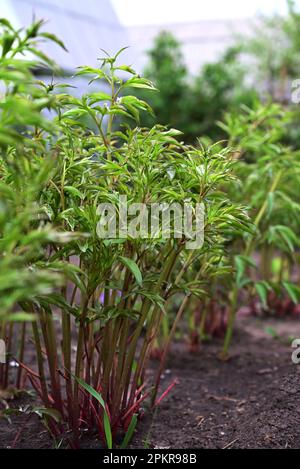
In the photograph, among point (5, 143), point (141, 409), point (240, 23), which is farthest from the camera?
point (240, 23)

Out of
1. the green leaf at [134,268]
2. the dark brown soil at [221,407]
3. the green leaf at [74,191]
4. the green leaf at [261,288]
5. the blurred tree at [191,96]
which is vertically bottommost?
the dark brown soil at [221,407]

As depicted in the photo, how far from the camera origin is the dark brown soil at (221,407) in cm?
251

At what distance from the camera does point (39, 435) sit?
2541mm

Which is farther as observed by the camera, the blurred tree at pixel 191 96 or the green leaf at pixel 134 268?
the blurred tree at pixel 191 96

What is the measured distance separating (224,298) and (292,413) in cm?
131

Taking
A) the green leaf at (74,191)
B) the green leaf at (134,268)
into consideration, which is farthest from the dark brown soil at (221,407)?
the green leaf at (74,191)

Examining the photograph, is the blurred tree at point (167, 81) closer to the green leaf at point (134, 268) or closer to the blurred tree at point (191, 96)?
the blurred tree at point (191, 96)

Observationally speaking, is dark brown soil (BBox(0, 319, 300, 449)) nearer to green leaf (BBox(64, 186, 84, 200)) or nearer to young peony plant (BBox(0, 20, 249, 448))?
young peony plant (BBox(0, 20, 249, 448))

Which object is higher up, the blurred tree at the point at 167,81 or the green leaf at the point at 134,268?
the blurred tree at the point at 167,81

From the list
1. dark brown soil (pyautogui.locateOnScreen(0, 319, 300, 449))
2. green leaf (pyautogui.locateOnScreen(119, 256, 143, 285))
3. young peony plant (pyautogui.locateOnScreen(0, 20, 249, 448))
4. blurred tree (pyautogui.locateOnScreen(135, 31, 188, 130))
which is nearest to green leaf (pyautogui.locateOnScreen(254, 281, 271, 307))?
dark brown soil (pyautogui.locateOnScreen(0, 319, 300, 449))

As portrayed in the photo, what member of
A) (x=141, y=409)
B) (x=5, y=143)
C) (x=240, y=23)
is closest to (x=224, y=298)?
(x=141, y=409)

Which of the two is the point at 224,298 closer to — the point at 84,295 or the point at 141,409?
the point at 141,409

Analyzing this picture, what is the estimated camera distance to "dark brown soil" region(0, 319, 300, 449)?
8.23ft

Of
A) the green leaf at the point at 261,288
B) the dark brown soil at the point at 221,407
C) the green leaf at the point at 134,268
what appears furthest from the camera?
the green leaf at the point at 261,288
